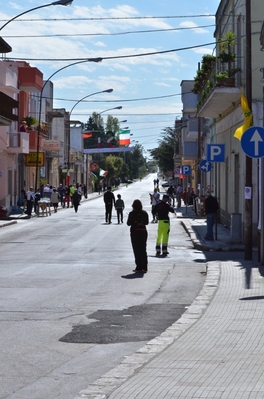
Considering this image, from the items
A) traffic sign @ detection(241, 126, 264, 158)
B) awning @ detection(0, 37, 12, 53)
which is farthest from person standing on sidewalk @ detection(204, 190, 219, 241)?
awning @ detection(0, 37, 12, 53)

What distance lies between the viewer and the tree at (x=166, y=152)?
11225 centimetres

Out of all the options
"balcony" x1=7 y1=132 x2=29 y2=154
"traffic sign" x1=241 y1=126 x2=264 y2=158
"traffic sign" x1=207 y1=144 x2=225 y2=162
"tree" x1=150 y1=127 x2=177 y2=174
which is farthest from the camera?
"tree" x1=150 y1=127 x2=177 y2=174

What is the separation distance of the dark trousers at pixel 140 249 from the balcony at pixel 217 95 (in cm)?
974

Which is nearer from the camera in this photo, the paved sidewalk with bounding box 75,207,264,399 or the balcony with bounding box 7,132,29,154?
the paved sidewalk with bounding box 75,207,264,399

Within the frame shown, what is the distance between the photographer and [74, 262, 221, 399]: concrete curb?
7391 millimetres

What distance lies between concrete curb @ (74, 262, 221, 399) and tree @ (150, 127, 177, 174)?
319 feet

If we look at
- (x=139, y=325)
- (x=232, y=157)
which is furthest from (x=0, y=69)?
(x=139, y=325)

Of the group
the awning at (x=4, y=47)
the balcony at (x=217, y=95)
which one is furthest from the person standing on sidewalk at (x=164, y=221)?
the awning at (x=4, y=47)

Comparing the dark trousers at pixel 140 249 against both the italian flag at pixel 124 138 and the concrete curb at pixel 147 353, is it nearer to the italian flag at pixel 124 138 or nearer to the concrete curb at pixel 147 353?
the concrete curb at pixel 147 353

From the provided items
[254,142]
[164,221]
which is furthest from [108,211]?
[254,142]

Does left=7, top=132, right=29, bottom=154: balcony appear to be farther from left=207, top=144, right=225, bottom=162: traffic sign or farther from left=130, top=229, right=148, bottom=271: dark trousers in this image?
left=130, top=229, right=148, bottom=271: dark trousers

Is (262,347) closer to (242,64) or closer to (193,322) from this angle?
(193,322)

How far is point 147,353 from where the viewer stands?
9.24 meters

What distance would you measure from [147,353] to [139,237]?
998cm
